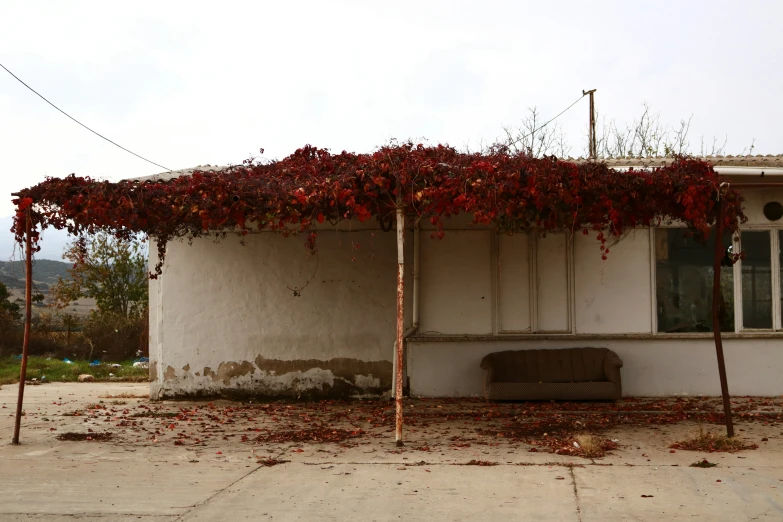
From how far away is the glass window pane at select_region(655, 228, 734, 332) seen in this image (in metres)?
11.9

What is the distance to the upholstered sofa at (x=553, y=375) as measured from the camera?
11219mm

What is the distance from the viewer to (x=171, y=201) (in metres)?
8.67

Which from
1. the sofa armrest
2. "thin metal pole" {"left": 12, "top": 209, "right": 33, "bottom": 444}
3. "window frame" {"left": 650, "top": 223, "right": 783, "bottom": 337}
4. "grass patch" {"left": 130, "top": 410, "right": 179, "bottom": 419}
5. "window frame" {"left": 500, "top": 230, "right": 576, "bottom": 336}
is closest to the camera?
"thin metal pole" {"left": 12, "top": 209, "right": 33, "bottom": 444}

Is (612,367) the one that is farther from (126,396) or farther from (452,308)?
(126,396)

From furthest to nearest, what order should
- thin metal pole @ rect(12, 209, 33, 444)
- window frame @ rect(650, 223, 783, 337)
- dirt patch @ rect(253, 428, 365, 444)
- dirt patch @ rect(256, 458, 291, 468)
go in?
window frame @ rect(650, 223, 783, 337), dirt patch @ rect(253, 428, 365, 444), thin metal pole @ rect(12, 209, 33, 444), dirt patch @ rect(256, 458, 291, 468)

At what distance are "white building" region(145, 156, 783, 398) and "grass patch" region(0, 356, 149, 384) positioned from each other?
18.1ft

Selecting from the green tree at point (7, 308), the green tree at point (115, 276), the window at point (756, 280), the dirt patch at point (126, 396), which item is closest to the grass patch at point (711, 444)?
the window at point (756, 280)

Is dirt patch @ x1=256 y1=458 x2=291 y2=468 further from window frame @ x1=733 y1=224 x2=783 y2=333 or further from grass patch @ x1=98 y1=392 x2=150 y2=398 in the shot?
window frame @ x1=733 y1=224 x2=783 y2=333

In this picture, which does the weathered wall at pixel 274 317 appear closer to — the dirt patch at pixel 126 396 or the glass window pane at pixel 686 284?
the dirt patch at pixel 126 396

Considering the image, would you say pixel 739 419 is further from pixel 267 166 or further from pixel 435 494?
pixel 267 166

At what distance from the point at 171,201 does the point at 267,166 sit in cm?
143

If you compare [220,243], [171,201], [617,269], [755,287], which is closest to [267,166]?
[171,201]

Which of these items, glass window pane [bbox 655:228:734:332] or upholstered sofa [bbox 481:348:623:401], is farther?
glass window pane [bbox 655:228:734:332]

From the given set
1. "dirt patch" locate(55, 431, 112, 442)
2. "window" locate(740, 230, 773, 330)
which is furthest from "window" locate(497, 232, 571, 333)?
"dirt patch" locate(55, 431, 112, 442)
